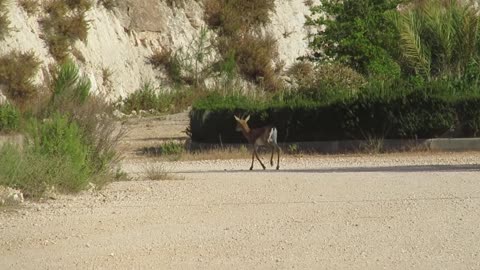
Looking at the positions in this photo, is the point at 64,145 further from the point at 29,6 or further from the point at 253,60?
the point at 253,60

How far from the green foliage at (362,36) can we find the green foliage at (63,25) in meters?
9.73

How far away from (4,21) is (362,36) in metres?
13.1

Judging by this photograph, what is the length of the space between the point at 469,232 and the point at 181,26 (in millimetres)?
37682

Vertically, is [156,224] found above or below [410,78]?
below

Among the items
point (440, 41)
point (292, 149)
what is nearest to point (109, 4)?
point (440, 41)

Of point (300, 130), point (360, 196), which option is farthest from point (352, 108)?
point (360, 196)

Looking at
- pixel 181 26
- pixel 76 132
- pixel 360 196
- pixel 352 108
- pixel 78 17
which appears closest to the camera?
pixel 360 196

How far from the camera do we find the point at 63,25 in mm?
42000

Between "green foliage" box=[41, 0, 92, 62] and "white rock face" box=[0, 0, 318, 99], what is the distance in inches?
14.2

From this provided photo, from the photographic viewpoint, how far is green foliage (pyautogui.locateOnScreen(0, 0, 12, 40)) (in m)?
38.2

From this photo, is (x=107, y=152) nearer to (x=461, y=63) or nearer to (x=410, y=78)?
(x=410, y=78)

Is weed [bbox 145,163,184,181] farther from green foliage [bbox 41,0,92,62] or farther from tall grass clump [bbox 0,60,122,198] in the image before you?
green foliage [bbox 41,0,92,62]

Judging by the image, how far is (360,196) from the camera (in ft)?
55.2

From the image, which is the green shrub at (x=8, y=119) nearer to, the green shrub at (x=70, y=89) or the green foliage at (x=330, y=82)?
the green shrub at (x=70, y=89)
